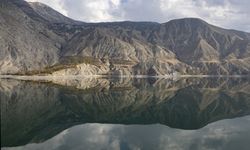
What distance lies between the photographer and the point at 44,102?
78.6 m

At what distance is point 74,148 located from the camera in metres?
33.9

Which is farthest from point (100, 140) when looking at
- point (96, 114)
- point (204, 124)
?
point (96, 114)

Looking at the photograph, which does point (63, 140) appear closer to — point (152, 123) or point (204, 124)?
point (152, 123)

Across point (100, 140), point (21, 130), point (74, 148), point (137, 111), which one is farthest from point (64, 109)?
point (74, 148)

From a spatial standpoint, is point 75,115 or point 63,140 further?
point 75,115

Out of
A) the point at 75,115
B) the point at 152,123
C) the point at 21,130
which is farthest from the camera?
the point at 75,115

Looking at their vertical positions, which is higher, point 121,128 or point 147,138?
point 121,128

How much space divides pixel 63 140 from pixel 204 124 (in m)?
23.3

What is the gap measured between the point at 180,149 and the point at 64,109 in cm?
3689

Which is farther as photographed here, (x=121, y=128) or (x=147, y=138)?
(x=121, y=128)

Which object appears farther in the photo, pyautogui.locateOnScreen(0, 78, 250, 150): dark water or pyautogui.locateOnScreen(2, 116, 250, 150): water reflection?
pyautogui.locateOnScreen(0, 78, 250, 150): dark water

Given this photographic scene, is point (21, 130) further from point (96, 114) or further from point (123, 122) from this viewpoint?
point (96, 114)

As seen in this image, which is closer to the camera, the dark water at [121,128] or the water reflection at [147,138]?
the water reflection at [147,138]

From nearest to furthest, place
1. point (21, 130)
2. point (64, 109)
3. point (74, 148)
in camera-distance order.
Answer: point (74, 148) → point (21, 130) → point (64, 109)
